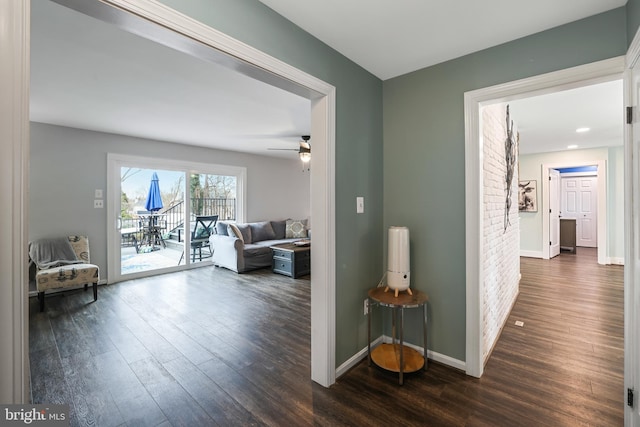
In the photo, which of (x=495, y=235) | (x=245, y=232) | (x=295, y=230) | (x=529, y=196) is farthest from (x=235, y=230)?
(x=529, y=196)

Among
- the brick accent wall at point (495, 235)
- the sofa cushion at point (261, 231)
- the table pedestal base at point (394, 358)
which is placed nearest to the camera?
the table pedestal base at point (394, 358)

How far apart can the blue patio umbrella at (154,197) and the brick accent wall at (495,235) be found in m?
5.25

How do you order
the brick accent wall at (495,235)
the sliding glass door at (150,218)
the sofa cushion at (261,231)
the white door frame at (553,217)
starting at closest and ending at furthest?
the brick accent wall at (495,235)
the sliding glass door at (150,218)
the sofa cushion at (261,231)
the white door frame at (553,217)

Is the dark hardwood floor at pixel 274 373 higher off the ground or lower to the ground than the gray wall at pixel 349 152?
lower

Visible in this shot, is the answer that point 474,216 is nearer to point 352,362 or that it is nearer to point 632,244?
point 632,244

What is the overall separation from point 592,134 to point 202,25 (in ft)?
21.0

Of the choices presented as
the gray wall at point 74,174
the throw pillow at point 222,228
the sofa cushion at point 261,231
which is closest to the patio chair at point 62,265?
the gray wall at point 74,174

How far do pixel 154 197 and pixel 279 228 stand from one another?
2600 mm

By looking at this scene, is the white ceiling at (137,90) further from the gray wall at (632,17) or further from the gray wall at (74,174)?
the gray wall at (632,17)

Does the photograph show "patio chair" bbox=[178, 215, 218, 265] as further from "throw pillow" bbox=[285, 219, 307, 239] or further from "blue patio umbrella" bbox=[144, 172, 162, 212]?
"throw pillow" bbox=[285, 219, 307, 239]

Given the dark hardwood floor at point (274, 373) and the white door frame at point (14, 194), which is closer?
the white door frame at point (14, 194)

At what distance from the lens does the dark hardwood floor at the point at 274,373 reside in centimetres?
174

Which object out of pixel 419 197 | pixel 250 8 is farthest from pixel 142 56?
pixel 419 197

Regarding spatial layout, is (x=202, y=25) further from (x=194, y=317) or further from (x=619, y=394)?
(x=619, y=394)
